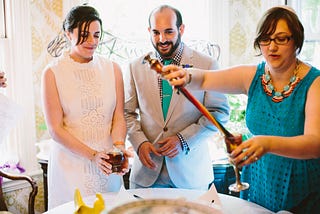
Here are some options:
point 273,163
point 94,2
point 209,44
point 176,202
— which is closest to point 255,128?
point 273,163

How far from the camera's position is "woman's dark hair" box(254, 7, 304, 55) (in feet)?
5.24

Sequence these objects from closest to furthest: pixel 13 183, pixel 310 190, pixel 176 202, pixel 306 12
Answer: pixel 176 202, pixel 310 190, pixel 13 183, pixel 306 12

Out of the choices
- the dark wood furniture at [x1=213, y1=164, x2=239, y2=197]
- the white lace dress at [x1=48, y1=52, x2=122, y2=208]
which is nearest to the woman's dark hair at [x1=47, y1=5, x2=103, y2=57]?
the white lace dress at [x1=48, y1=52, x2=122, y2=208]

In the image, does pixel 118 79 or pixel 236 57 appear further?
pixel 236 57

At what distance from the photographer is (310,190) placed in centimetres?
164

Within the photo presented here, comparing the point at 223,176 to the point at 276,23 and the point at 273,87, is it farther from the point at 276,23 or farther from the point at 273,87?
the point at 276,23

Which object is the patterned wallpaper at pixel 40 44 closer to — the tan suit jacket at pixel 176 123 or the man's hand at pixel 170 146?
the tan suit jacket at pixel 176 123

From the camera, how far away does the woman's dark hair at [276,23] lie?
1596 mm

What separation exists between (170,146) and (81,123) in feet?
1.47

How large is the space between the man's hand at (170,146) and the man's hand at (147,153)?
0.11 feet

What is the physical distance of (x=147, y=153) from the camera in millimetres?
2172

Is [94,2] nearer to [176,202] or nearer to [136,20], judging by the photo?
[136,20]

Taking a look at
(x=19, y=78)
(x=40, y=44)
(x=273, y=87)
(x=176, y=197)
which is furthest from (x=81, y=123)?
(x=40, y=44)

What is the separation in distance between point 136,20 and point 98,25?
1.33m
